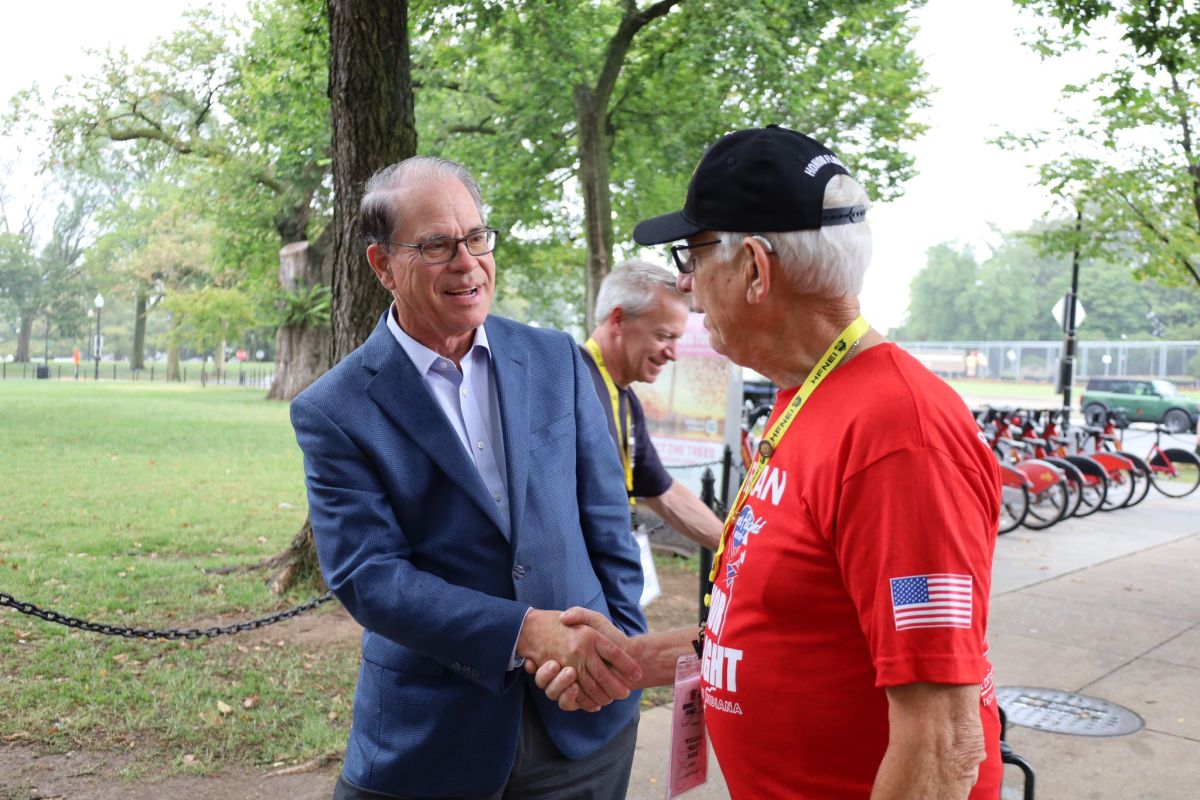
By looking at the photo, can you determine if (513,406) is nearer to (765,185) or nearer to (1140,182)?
(765,185)

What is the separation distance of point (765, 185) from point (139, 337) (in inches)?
622

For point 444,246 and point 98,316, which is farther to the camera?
point 98,316

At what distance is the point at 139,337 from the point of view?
621 inches

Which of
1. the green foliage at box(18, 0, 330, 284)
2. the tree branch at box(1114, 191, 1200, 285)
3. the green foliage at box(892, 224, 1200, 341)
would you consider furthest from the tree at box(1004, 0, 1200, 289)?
the green foliage at box(892, 224, 1200, 341)

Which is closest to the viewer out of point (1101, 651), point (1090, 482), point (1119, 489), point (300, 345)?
point (1101, 651)

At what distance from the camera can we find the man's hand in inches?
83.9

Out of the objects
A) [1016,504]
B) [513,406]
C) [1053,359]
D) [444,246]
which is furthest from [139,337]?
[1053,359]

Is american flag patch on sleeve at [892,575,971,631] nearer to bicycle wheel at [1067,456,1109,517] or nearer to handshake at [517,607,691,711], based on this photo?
handshake at [517,607,691,711]

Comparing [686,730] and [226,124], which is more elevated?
[226,124]

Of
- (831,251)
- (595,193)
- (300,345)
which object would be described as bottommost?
(831,251)

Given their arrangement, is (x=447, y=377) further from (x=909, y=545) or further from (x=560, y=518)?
(x=909, y=545)

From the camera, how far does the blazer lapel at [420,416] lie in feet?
7.20

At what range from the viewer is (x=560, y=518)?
2305 millimetres

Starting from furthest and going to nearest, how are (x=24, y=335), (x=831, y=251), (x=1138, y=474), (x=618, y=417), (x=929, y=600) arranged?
(x=1138, y=474)
(x=24, y=335)
(x=618, y=417)
(x=831, y=251)
(x=929, y=600)
